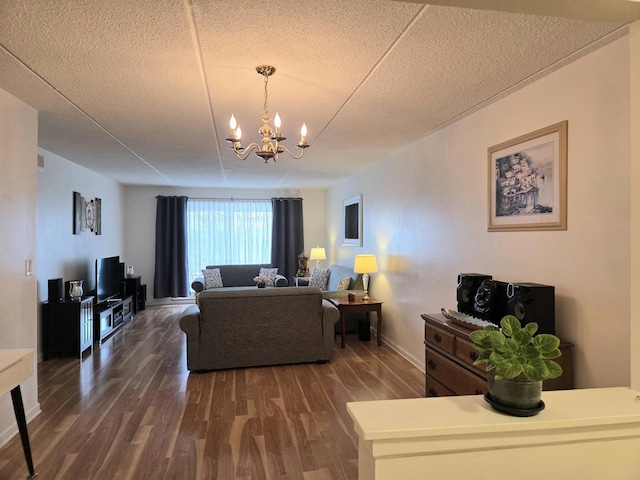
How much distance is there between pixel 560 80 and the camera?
2.37 m

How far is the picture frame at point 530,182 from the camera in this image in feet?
7.75

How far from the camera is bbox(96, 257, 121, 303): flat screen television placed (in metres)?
5.42

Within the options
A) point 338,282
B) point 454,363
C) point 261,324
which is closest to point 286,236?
point 338,282

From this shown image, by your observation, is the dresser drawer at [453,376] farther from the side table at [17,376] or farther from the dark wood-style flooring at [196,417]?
the side table at [17,376]

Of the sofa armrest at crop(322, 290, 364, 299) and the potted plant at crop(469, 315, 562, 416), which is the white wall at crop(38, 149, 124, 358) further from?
the potted plant at crop(469, 315, 562, 416)

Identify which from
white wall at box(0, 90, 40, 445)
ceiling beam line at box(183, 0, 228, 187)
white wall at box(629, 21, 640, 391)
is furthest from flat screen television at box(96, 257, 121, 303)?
white wall at box(629, 21, 640, 391)

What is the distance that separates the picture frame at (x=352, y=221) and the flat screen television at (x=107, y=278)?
3.67 meters

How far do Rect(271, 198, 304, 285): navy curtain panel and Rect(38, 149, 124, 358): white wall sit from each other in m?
3.11

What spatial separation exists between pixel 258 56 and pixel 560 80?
175 cm

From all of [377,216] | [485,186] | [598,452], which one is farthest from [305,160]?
[598,452]

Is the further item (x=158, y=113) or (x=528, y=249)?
(x=158, y=113)

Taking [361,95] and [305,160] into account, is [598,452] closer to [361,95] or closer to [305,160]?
[361,95]

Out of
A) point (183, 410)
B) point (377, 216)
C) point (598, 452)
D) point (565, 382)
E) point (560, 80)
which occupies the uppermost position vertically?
point (560, 80)

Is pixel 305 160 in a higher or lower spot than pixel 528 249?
higher
